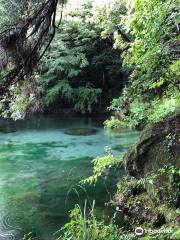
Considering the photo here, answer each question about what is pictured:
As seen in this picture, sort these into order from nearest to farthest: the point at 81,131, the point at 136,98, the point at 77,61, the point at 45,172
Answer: the point at 136,98 < the point at 45,172 < the point at 81,131 < the point at 77,61

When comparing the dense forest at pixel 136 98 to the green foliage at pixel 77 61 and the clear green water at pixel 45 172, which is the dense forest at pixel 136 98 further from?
the green foliage at pixel 77 61

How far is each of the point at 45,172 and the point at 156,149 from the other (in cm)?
469

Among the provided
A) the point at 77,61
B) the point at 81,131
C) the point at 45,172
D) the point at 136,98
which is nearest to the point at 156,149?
the point at 136,98

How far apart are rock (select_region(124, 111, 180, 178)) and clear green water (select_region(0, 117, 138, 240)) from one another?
50.5 inches

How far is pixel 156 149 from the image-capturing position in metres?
6.08

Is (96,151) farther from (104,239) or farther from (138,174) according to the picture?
(104,239)

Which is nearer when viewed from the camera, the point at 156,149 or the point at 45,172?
the point at 156,149

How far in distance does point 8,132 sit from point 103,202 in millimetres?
10134

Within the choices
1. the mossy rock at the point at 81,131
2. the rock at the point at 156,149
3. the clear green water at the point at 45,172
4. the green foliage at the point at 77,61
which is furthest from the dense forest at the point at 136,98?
the green foliage at the point at 77,61

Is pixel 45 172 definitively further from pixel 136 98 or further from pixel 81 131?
pixel 81 131

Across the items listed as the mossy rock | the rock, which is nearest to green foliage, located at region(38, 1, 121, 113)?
the mossy rock

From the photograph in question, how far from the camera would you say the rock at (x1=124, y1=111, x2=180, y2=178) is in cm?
573

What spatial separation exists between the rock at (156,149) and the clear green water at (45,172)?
1283 mm

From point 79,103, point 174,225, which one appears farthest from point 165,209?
point 79,103
